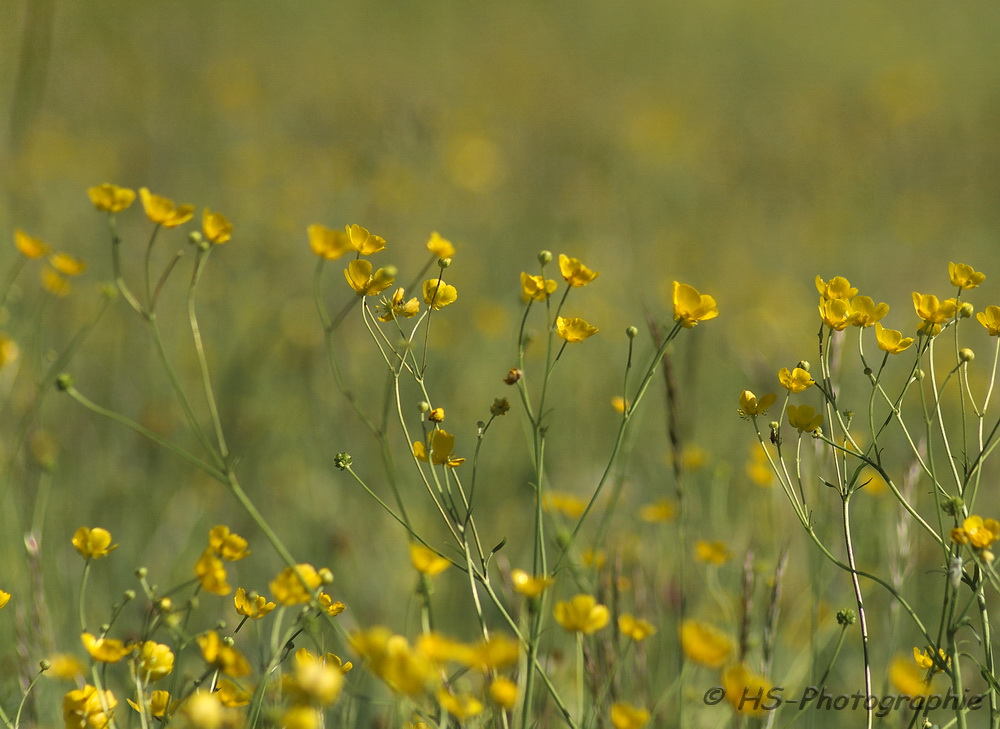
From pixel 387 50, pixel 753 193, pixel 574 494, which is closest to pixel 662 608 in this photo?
pixel 574 494

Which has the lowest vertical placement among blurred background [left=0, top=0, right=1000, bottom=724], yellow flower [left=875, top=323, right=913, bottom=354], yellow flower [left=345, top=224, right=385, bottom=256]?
blurred background [left=0, top=0, right=1000, bottom=724]

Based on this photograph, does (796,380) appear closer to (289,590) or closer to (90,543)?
(289,590)

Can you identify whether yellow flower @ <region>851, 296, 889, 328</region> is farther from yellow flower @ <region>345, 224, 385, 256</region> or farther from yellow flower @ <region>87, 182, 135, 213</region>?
yellow flower @ <region>87, 182, 135, 213</region>

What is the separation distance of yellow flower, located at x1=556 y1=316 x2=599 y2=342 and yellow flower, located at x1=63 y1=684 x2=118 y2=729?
0.74 m

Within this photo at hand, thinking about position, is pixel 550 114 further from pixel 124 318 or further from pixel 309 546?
pixel 309 546

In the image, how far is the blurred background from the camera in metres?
2.57

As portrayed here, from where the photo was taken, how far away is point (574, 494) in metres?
2.72

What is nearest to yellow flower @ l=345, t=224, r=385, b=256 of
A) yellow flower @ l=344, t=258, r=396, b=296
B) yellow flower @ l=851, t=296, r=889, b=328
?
yellow flower @ l=344, t=258, r=396, b=296

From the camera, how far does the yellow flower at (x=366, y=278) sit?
122cm

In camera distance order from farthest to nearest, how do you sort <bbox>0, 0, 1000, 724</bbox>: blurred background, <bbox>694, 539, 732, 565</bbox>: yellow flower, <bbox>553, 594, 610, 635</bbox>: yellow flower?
<bbox>0, 0, 1000, 724</bbox>: blurred background → <bbox>694, 539, 732, 565</bbox>: yellow flower → <bbox>553, 594, 610, 635</bbox>: yellow flower

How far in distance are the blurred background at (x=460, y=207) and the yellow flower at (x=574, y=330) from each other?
14.3 inches

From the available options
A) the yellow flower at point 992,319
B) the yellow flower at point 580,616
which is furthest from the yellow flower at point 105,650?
the yellow flower at point 992,319

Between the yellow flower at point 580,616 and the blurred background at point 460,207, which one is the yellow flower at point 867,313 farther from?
the yellow flower at point 580,616

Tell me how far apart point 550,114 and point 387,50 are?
219 cm
